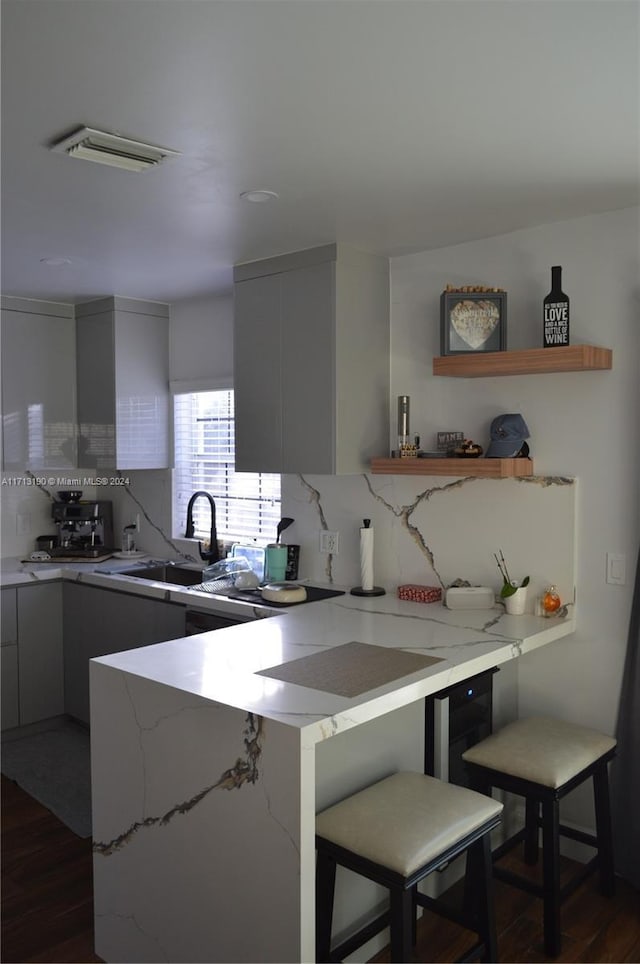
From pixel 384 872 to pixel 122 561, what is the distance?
3057mm

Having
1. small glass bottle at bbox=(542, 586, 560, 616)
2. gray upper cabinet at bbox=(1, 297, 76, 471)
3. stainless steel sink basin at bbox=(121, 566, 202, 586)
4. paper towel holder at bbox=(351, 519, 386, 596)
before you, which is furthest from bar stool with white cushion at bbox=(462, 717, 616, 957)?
gray upper cabinet at bbox=(1, 297, 76, 471)

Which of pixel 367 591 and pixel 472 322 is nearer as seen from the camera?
pixel 472 322

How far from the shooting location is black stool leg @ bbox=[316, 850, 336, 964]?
2.19 metres

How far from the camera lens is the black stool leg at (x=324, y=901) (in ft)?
7.18

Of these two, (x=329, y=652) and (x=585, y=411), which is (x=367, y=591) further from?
(x=585, y=411)

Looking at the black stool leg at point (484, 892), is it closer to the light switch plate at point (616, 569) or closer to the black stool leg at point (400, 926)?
the black stool leg at point (400, 926)

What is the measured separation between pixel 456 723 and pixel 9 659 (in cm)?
259

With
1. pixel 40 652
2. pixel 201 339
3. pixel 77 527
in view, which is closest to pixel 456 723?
pixel 40 652

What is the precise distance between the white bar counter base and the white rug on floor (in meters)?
1.02

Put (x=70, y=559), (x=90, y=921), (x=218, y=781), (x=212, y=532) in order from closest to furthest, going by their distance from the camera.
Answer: (x=218, y=781), (x=90, y=921), (x=212, y=532), (x=70, y=559)

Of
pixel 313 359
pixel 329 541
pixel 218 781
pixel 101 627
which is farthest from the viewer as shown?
pixel 101 627

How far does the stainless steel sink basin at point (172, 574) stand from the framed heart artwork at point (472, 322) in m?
2.02

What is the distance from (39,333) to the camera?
182 inches

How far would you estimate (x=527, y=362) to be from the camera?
2902 millimetres
